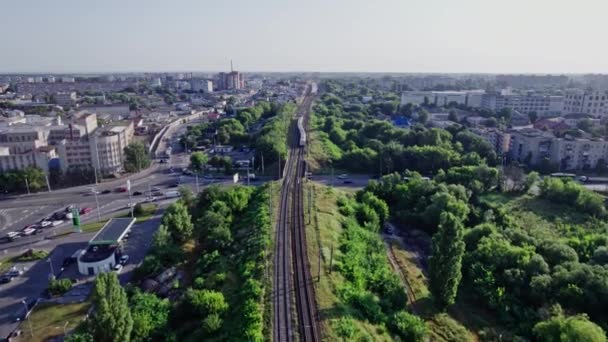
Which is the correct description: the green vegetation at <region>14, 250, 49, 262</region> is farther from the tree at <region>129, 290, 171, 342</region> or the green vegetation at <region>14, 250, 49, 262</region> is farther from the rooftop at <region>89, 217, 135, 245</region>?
the tree at <region>129, 290, 171, 342</region>

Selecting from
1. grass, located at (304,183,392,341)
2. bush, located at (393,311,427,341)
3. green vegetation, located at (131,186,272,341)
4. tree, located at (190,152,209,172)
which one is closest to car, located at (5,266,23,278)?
green vegetation, located at (131,186,272,341)

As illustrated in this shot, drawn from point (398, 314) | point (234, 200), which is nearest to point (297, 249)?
point (398, 314)

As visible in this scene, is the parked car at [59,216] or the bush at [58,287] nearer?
the bush at [58,287]

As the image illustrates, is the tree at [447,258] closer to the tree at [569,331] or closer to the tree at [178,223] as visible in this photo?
the tree at [569,331]

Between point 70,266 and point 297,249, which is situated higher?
point 297,249

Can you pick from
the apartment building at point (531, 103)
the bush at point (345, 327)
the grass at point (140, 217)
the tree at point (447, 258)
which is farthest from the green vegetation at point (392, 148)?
the apartment building at point (531, 103)

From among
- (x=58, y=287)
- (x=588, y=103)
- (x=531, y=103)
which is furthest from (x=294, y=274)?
(x=531, y=103)

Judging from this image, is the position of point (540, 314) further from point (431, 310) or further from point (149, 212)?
point (149, 212)
